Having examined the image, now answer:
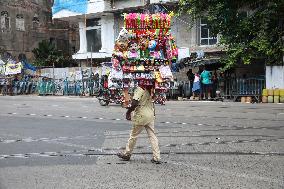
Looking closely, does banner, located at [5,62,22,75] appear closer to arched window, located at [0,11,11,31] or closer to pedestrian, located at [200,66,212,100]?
arched window, located at [0,11,11,31]

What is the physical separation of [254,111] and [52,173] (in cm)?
1149

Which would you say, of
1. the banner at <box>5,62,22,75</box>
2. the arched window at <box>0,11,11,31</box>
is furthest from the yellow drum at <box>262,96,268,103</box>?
the arched window at <box>0,11,11,31</box>

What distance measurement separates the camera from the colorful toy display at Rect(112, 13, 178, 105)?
1103 centimetres

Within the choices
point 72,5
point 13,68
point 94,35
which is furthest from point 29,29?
point 94,35

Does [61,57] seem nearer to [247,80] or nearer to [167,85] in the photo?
[247,80]

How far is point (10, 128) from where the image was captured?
13.8 m

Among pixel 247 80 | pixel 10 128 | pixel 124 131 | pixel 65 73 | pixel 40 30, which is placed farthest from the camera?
pixel 40 30

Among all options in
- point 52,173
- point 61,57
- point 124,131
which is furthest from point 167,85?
point 61,57

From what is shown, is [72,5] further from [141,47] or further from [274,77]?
[141,47]

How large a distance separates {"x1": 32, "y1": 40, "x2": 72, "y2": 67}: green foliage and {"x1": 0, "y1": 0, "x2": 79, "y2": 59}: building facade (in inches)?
68.7

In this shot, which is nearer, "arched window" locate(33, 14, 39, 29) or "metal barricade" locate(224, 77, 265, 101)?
"metal barricade" locate(224, 77, 265, 101)

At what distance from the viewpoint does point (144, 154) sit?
9188 millimetres

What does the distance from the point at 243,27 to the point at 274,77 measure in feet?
9.29

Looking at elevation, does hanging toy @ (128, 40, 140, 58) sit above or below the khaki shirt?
above
